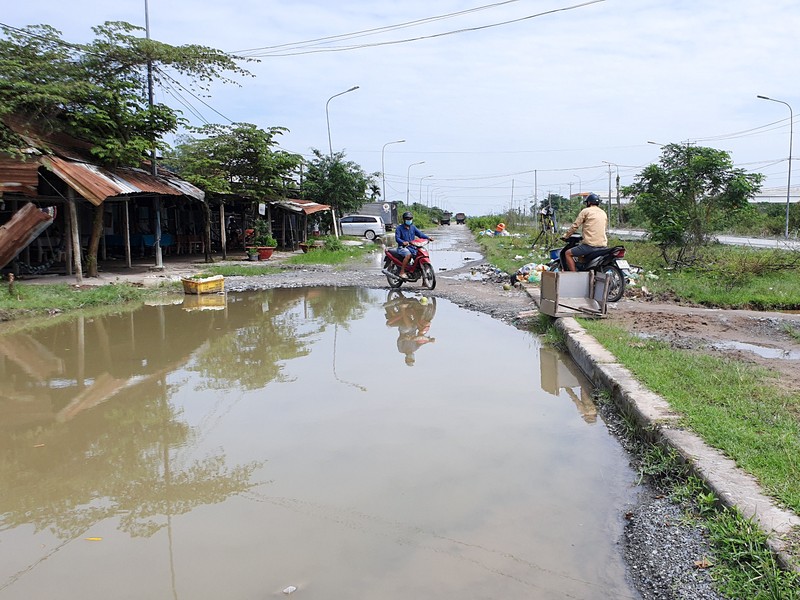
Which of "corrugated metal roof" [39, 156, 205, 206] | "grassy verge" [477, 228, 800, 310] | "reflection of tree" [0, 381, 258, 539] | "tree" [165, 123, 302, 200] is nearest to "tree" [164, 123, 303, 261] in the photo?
"tree" [165, 123, 302, 200]

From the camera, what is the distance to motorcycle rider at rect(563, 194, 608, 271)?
9367mm

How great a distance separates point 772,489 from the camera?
303 centimetres

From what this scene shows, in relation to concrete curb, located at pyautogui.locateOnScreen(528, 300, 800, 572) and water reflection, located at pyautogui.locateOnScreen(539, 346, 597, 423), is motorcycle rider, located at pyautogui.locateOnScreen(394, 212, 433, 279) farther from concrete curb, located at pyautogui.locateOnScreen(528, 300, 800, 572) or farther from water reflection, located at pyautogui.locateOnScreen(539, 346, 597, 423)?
concrete curb, located at pyautogui.locateOnScreen(528, 300, 800, 572)

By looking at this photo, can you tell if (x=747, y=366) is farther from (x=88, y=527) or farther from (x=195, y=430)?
(x=88, y=527)

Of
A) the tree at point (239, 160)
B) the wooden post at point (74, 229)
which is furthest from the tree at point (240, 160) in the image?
the wooden post at point (74, 229)

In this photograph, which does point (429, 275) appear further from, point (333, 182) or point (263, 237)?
point (333, 182)

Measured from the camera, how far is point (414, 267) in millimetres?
13188

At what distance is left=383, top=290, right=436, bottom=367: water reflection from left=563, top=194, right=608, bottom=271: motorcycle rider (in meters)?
2.53

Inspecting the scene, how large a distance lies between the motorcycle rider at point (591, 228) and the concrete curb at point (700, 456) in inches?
138

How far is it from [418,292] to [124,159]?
292 inches

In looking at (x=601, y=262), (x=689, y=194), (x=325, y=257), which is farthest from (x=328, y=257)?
(x=601, y=262)

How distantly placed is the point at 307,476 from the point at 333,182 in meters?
29.1

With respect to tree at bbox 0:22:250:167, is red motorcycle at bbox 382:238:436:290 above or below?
below

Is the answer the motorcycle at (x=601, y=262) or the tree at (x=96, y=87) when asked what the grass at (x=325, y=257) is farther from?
the motorcycle at (x=601, y=262)
